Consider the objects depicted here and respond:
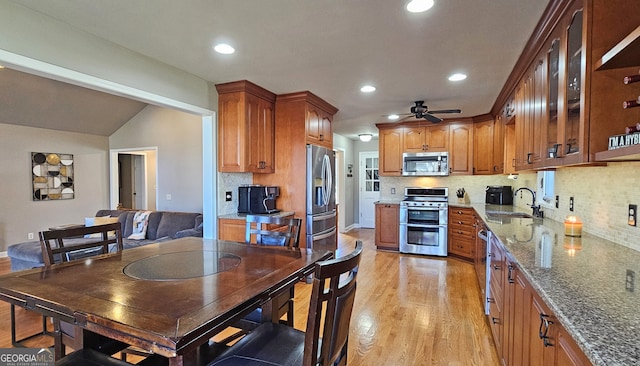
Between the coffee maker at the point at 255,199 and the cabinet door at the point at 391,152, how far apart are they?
2.77 meters

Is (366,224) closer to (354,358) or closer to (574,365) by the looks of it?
(354,358)

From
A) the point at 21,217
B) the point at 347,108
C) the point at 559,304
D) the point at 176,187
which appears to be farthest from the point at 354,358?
the point at 21,217

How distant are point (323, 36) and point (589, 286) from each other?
213 centimetres

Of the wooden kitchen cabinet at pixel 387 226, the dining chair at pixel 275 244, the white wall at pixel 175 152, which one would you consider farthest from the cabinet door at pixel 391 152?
the dining chair at pixel 275 244

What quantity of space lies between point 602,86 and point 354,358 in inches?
85.9

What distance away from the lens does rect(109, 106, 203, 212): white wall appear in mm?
5680

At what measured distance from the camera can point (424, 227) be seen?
17.2ft

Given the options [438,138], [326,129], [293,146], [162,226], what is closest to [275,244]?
[293,146]

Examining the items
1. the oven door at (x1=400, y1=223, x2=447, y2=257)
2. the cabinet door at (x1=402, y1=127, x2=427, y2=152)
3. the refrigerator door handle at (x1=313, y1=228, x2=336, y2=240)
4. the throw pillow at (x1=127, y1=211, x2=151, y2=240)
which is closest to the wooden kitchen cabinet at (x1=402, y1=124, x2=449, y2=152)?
the cabinet door at (x1=402, y1=127, x2=427, y2=152)

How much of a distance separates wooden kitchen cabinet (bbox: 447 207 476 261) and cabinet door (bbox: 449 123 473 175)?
77 centimetres

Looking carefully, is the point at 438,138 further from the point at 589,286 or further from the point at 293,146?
the point at 589,286

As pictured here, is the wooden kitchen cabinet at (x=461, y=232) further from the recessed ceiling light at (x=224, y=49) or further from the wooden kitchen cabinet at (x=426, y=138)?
the recessed ceiling light at (x=224, y=49)

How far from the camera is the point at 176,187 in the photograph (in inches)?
231

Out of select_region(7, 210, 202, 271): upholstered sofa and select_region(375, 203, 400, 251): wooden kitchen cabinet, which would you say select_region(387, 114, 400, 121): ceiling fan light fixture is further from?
select_region(7, 210, 202, 271): upholstered sofa
